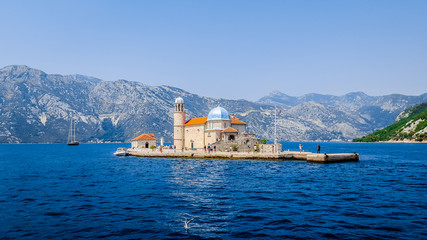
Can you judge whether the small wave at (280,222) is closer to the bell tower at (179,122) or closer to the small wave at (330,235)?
the small wave at (330,235)

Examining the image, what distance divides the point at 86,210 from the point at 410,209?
71.9 feet

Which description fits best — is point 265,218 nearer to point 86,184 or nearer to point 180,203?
point 180,203

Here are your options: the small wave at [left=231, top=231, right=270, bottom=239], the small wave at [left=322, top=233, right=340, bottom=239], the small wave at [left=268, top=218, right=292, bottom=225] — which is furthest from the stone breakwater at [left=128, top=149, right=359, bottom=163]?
the small wave at [left=231, top=231, right=270, bottom=239]

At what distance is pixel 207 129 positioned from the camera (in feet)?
267

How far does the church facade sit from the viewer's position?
7838 centimetres

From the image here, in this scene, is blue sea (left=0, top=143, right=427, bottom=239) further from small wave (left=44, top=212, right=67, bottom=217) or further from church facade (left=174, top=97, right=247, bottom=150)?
church facade (left=174, top=97, right=247, bottom=150)

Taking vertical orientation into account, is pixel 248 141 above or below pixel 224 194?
above

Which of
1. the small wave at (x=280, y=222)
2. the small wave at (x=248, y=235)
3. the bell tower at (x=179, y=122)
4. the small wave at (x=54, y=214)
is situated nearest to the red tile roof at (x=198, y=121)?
the bell tower at (x=179, y=122)

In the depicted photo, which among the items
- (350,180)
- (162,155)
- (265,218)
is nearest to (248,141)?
(162,155)

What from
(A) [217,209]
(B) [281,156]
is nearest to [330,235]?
(A) [217,209]

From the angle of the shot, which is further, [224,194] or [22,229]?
[224,194]

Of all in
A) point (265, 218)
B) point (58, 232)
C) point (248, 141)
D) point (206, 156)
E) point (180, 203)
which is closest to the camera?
point (58, 232)

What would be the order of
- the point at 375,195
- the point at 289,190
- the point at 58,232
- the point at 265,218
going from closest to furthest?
the point at 58,232, the point at 265,218, the point at 375,195, the point at 289,190

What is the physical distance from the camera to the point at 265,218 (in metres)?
19.3
